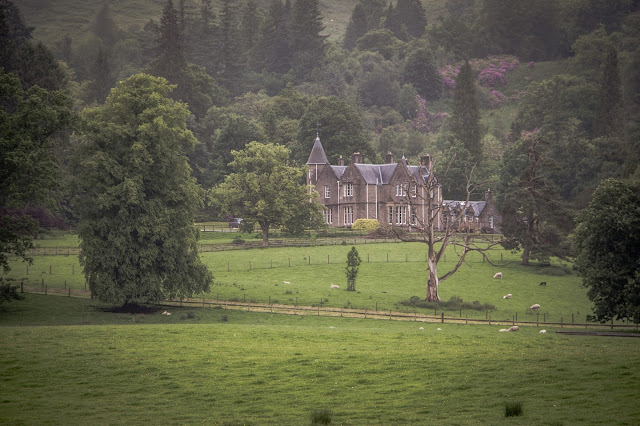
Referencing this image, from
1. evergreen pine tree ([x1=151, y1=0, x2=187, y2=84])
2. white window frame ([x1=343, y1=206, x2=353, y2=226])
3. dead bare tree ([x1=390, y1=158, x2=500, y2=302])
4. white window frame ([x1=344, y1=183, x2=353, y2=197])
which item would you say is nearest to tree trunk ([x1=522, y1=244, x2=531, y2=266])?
dead bare tree ([x1=390, y1=158, x2=500, y2=302])

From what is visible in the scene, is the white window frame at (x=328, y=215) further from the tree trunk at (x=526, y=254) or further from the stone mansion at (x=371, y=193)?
the tree trunk at (x=526, y=254)

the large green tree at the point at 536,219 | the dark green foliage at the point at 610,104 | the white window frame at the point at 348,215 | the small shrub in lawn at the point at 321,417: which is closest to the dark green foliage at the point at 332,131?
the white window frame at the point at 348,215

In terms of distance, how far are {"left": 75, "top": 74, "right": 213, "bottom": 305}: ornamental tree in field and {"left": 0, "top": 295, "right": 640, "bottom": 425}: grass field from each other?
12508 millimetres

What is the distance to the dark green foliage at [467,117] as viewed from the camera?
14688cm

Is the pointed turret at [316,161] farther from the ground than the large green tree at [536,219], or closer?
Result: farther from the ground

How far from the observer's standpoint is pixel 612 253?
49781 millimetres

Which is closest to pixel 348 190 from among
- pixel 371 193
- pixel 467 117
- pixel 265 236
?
pixel 371 193

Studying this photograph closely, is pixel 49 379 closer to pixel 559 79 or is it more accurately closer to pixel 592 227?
pixel 592 227

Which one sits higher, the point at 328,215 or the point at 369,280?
the point at 328,215

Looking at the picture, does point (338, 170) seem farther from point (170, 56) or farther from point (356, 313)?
point (356, 313)

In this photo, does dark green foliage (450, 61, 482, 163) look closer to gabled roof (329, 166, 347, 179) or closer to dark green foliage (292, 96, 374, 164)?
dark green foliage (292, 96, 374, 164)

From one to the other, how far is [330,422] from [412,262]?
2349 inches

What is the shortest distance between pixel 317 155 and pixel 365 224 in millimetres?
17278

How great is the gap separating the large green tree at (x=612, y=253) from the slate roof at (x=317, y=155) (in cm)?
7021
